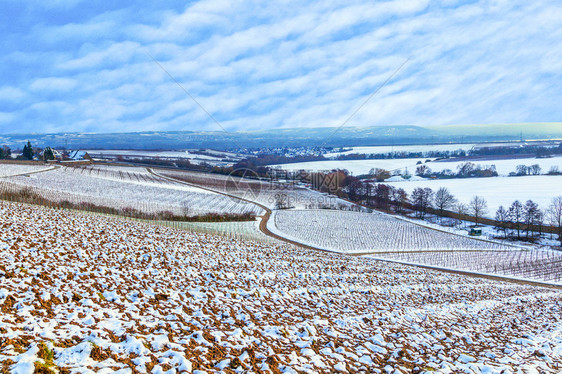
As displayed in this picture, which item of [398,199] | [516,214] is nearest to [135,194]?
[398,199]

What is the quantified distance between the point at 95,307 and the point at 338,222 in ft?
145

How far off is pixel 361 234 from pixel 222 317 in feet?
124

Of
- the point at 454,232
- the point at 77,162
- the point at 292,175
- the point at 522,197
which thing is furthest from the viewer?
the point at 292,175

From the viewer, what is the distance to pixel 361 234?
4412 cm

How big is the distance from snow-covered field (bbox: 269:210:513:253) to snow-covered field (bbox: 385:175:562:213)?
93.2ft

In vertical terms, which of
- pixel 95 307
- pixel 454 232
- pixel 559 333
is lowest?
pixel 454 232

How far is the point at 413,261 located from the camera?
31.6 m

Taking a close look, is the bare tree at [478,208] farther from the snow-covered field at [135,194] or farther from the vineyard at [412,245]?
the snow-covered field at [135,194]

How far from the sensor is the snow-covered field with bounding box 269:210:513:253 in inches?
1508

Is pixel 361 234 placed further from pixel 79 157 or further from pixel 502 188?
pixel 79 157

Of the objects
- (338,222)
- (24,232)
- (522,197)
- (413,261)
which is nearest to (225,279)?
(24,232)

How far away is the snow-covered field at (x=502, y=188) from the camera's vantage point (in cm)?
7938

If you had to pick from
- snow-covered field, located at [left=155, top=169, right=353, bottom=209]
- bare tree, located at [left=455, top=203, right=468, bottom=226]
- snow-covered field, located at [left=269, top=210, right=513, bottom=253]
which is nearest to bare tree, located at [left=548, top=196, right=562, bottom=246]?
bare tree, located at [left=455, top=203, right=468, bottom=226]

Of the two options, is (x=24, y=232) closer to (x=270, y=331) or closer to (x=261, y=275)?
(x=261, y=275)
